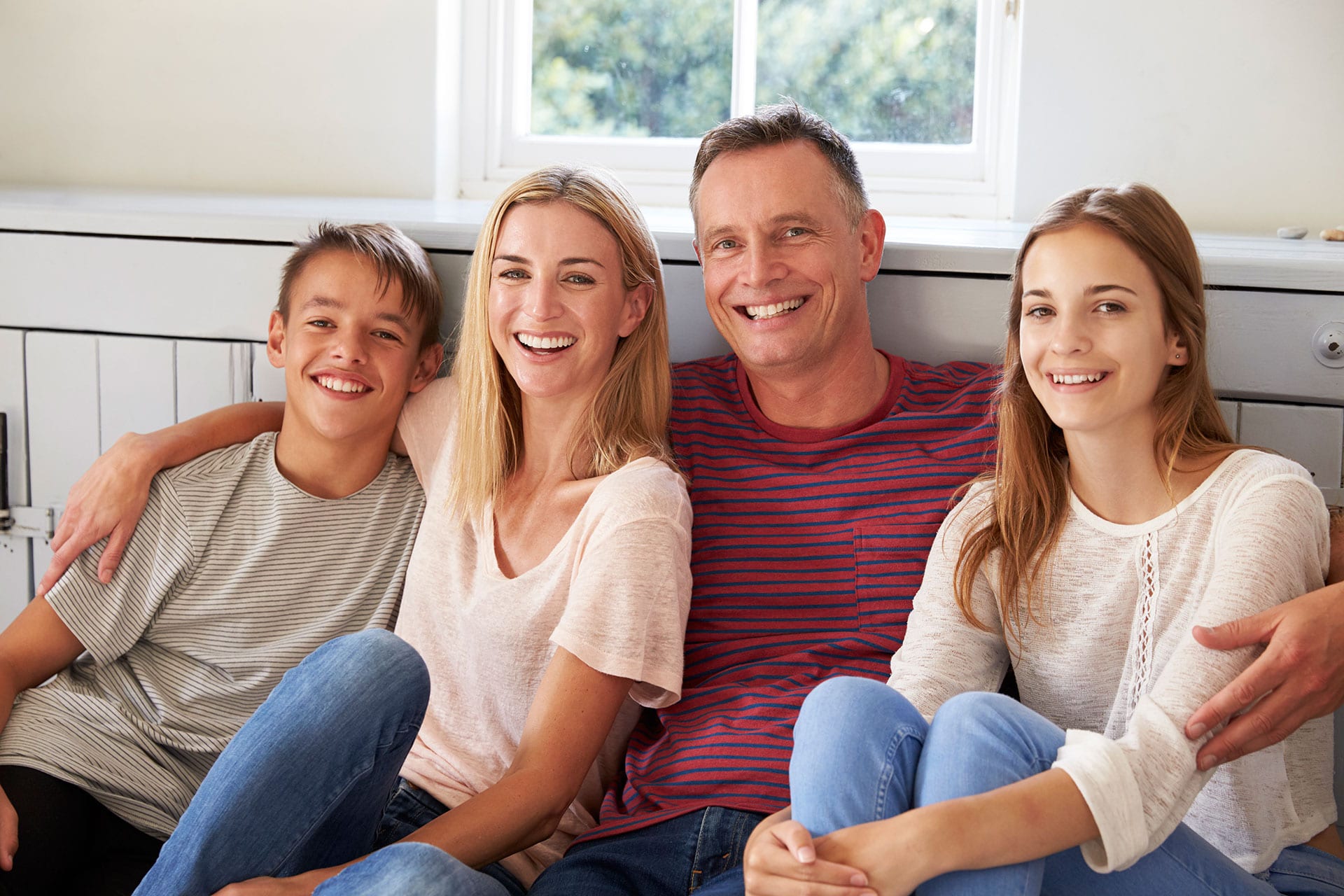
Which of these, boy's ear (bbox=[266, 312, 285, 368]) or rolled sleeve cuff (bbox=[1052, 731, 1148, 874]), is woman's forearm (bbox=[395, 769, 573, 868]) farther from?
boy's ear (bbox=[266, 312, 285, 368])

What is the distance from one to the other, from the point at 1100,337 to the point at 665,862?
652 mm

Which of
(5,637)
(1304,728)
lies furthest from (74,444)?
(1304,728)

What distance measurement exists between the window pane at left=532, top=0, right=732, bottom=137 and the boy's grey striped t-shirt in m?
1.00

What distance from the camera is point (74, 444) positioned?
64.1 inches

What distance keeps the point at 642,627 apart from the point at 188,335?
2.82 ft

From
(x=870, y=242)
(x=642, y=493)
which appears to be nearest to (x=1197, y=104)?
(x=870, y=242)

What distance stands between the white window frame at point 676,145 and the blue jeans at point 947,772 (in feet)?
4.09

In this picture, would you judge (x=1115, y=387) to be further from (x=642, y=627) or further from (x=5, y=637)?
(x=5, y=637)

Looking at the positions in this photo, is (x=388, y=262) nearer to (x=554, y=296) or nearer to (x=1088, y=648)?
(x=554, y=296)

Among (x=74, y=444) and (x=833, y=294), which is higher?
(x=833, y=294)

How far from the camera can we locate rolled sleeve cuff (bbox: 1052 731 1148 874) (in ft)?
2.88

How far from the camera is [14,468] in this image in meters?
1.64

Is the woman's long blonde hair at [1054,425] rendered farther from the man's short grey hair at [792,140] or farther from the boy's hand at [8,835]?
the boy's hand at [8,835]

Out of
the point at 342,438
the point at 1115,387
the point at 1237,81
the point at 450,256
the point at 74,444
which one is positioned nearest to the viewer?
the point at 1115,387
